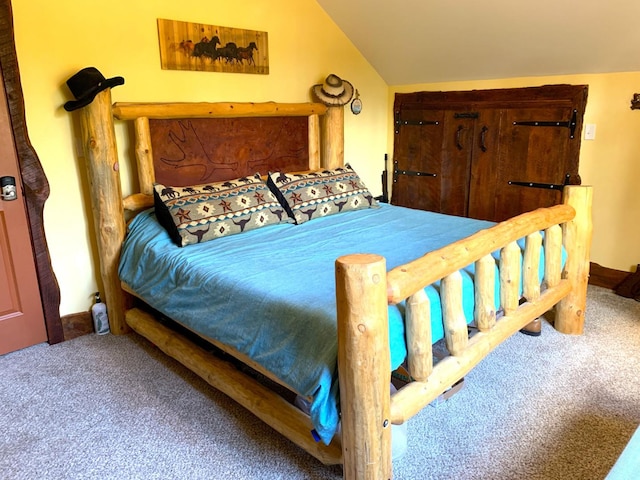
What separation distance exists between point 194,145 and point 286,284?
1531 millimetres

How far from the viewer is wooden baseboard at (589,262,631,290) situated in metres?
3.40

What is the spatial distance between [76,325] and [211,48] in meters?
1.95

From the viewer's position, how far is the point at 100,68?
9.16 ft

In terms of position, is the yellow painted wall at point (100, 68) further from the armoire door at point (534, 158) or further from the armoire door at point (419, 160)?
the armoire door at point (534, 158)

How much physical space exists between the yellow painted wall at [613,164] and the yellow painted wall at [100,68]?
183 cm

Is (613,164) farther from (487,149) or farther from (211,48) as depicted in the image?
(211,48)

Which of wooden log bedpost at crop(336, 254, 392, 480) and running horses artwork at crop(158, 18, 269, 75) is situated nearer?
wooden log bedpost at crop(336, 254, 392, 480)

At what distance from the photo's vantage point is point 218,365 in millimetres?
2301

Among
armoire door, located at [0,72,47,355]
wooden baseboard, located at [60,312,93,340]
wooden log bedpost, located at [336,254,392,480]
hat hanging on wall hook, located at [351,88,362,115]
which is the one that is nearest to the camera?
wooden log bedpost, located at [336,254,392,480]

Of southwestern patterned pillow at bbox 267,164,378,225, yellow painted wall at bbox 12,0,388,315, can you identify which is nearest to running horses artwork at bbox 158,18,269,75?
yellow painted wall at bbox 12,0,388,315

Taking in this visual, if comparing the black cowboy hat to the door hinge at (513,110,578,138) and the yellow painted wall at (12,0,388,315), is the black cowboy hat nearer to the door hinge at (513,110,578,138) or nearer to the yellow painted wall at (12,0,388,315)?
the yellow painted wall at (12,0,388,315)

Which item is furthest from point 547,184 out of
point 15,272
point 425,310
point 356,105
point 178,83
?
point 15,272

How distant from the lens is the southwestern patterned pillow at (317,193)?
3.14 m

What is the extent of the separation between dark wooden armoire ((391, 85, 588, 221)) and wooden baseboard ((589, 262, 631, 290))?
1.88 feet
